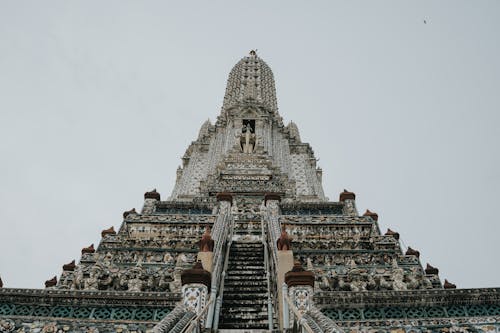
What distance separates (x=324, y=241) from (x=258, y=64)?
25.6 metres

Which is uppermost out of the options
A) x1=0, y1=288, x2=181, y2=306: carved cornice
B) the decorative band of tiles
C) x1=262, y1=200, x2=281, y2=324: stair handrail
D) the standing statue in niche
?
the standing statue in niche

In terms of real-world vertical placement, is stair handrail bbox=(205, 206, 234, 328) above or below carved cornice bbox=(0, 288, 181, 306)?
above

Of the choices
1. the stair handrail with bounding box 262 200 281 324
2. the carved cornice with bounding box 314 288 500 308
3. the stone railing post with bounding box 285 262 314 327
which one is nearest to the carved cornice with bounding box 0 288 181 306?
the stone railing post with bounding box 285 262 314 327

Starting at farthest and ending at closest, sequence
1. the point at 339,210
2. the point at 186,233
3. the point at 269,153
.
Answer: the point at 269,153 < the point at 339,210 < the point at 186,233

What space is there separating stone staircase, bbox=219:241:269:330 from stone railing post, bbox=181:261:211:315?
80cm

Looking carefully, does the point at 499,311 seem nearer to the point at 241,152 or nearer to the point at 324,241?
the point at 324,241

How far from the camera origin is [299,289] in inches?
274

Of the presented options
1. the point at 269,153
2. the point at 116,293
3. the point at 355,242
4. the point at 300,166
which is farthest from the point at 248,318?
the point at 300,166

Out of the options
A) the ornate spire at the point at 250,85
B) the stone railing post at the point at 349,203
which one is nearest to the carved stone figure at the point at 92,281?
the stone railing post at the point at 349,203

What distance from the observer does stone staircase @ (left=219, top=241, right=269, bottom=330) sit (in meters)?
7.55

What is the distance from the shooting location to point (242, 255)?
10.6 metres

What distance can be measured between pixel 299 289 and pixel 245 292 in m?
1.86

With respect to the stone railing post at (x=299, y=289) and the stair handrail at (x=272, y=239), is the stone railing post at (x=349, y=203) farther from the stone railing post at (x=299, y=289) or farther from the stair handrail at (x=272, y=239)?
the stone railing post at (x=299, y=289)

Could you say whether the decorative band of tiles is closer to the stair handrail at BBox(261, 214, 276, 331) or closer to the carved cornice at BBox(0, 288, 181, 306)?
the carved cornice at BBox(0, 288, 181, 306)
